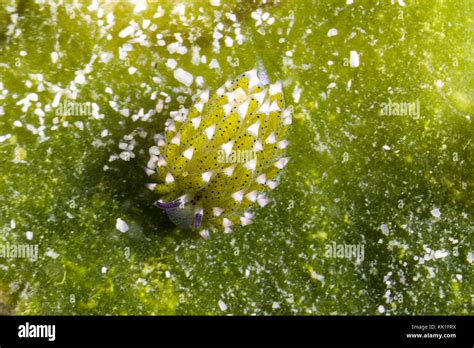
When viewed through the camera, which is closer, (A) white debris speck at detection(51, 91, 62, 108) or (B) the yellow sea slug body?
(B) the yellow sea slug body

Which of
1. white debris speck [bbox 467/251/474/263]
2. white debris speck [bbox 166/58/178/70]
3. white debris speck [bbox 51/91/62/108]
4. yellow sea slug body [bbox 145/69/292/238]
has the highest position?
white debris speck [bbox 166/58/178/70]

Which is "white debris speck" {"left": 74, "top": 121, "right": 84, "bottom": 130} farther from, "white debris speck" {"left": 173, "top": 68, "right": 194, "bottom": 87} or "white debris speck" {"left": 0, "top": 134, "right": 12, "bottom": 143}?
"white debris speck" {"left": 173, "top": 68, "right": 194, "bottom": 87}

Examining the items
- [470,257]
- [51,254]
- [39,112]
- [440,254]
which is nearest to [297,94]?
[440,254]

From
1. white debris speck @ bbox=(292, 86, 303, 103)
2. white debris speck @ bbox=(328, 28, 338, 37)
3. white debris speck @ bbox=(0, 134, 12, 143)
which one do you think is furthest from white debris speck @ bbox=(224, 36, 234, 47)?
white debris speck @ bbox=(0, 134, 12, 143)

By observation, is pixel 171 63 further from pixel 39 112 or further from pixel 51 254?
pixel 51 254

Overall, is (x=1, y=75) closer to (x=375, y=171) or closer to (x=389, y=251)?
(x=375, y=171)

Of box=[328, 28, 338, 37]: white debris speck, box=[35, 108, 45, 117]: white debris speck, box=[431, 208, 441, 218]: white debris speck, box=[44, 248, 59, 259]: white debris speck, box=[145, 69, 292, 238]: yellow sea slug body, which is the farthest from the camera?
box=[328, 28, 338, 37]: white debris speck

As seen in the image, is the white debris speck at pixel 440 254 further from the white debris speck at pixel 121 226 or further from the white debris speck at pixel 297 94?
the white debris speck at pixel 121 226
